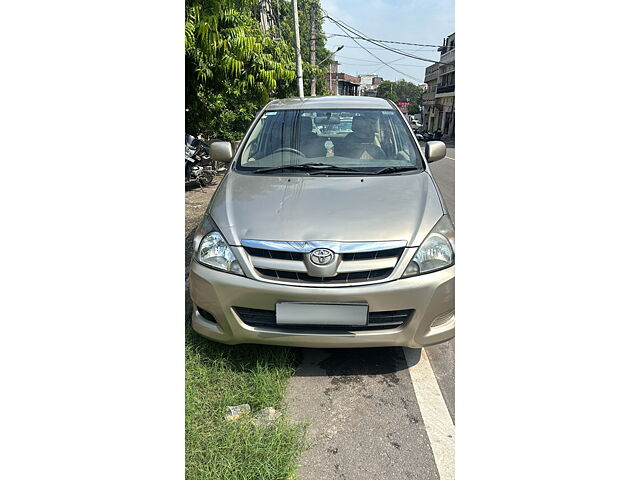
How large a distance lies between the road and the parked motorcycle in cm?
595

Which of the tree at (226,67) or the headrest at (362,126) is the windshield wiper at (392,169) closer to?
the headrest at (362,126)

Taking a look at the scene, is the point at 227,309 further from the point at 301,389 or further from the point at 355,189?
the point at 355,189

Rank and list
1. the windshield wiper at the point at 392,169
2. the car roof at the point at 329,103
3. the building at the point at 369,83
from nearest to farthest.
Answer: the windshield wiper at the point at 392,169, the car roof at the point at 329,103, the building at the point at 369,83

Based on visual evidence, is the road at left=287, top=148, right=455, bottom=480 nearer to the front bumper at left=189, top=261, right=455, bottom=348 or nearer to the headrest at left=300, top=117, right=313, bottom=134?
the front bumper at left=189, top=261, right=455, bottom=348

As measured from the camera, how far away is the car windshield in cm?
285

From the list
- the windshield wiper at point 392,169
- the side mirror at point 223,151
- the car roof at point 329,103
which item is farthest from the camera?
the car roof at point 329,103

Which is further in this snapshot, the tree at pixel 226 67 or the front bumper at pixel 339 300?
the tree at pixel 226 67

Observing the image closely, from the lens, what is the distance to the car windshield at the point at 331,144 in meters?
2.85

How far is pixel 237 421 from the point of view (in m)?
1.95

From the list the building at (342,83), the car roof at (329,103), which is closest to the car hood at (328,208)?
the car roof at (329,103)

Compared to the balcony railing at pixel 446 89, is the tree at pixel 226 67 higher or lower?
lower

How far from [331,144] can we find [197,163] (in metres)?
5.63

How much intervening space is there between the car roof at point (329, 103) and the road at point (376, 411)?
1.99 meters

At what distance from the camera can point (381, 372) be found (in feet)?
7.87
